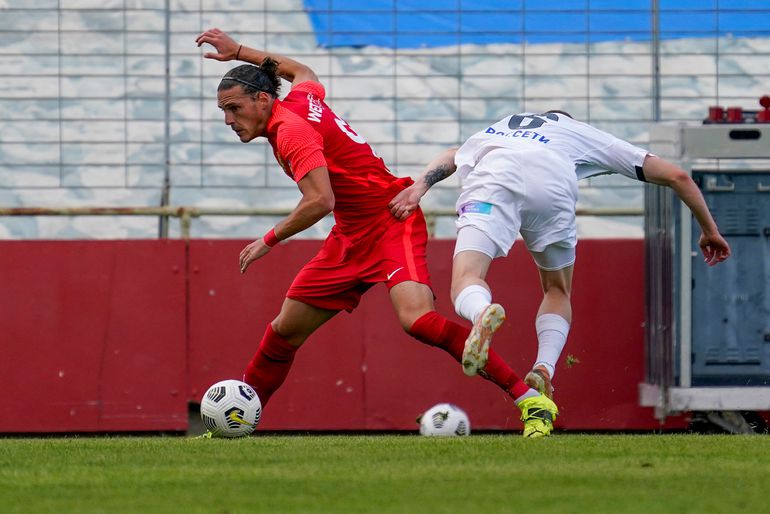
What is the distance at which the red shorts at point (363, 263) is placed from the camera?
6.97 m

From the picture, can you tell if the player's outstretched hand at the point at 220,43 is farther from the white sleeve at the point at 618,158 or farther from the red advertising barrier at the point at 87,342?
the red advertising barrier at the point at 87,342

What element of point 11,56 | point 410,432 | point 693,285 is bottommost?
point 410,432

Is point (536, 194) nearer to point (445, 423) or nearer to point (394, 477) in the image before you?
point (394, 477)

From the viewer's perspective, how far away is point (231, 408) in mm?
7051

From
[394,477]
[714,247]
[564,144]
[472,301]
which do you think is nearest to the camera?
[394,477]

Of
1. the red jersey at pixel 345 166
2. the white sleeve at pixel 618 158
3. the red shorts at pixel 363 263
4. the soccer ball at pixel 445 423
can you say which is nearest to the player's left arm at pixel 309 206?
the red jersey at pixel 345 166

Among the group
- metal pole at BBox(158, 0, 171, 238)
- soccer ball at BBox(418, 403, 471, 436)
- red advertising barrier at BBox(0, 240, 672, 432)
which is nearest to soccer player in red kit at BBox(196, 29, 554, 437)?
soccer ball at BBox(418, 403, 471, 436)

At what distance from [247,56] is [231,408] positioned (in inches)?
76.3

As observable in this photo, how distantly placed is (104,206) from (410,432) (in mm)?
2780

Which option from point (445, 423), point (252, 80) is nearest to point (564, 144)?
point (252, 80)

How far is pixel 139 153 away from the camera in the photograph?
10.5 meters

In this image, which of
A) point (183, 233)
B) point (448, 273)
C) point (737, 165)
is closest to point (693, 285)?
point (737, 165)

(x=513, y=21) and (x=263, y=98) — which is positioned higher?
(x=513, y=21)

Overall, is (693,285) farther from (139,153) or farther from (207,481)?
(207,481)
